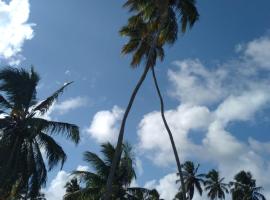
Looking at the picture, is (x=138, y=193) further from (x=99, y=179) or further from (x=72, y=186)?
(x=72, y=186)

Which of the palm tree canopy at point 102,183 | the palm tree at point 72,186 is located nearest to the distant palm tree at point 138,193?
the palm tree canopy at point 102,183

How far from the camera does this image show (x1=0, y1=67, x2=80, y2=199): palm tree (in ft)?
84.6

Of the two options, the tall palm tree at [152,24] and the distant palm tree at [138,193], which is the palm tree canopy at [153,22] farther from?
the distant palm tree at [138,193]

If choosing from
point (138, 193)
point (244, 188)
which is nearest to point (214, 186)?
point (244, 188)

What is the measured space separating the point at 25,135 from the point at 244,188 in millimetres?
49432

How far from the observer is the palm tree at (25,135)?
2578cm

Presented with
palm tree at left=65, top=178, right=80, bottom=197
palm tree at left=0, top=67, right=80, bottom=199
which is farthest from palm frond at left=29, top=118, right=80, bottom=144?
palm tree at left=65, top=178, right=80, bottom=197

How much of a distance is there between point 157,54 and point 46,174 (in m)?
10.8

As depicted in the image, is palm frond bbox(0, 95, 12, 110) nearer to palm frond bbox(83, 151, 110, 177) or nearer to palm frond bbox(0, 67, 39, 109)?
palm frond bbox(0, 67, 39, 109)

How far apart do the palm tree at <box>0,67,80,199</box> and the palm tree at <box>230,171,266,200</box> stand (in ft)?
155

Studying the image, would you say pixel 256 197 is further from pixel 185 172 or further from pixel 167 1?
pixel 167 1

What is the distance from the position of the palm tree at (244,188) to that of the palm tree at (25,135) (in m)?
47.2

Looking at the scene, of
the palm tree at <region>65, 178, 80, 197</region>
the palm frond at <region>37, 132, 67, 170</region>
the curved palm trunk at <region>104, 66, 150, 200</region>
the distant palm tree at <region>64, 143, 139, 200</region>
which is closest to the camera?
the curved palm trunk at <region>104, 66, 150, 200</region>

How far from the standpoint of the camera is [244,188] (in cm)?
6931
